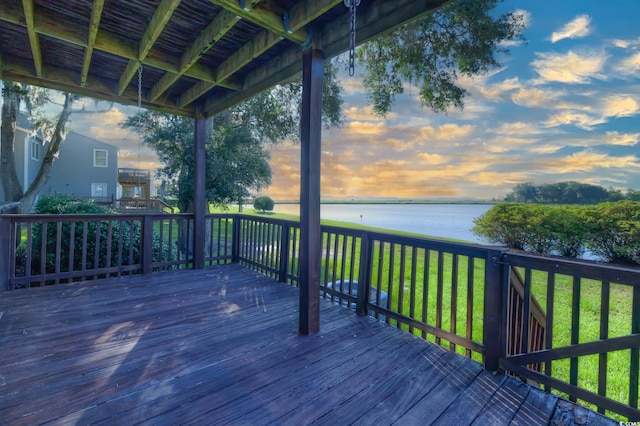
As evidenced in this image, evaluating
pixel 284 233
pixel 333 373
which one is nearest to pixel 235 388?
pixel 333 373

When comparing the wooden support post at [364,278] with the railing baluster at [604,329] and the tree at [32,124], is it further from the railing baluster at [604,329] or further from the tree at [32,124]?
the tree at [32,124]

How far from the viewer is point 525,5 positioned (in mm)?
6273

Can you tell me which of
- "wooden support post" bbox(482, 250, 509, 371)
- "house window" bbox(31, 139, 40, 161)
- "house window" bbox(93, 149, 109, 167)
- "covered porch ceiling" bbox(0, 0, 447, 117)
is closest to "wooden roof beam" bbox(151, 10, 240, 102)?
"covered porch ceiling" bbox(0, 0, 447, 117)

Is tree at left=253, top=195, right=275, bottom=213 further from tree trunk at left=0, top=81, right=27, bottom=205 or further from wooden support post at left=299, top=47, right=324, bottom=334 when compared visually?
wooden support post at left=299, top=47, right=324, bottom=334

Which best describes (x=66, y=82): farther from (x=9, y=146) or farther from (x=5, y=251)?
(x=9, y=146)

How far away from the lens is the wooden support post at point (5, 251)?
11.8 ft

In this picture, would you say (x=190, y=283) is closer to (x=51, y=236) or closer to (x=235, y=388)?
(x=51, y=236)

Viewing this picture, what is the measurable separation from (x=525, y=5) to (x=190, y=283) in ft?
27.7

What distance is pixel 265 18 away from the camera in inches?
90.8

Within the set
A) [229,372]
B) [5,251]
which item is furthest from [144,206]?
[229,372]

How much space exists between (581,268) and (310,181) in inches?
78.2

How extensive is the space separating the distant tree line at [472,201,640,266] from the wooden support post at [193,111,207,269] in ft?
29.8

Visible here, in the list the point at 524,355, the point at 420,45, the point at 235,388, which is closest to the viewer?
the point at 235,388

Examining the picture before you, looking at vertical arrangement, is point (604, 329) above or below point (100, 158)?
below
